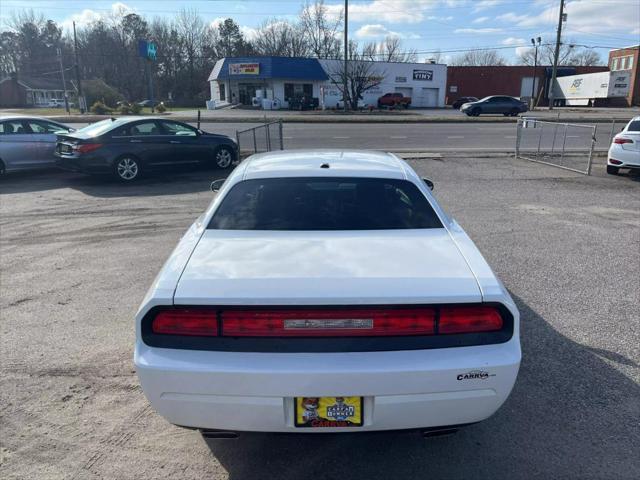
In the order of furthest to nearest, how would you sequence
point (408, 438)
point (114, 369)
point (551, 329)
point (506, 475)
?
point (551, 329) → point (114, 369) → point (408, 438) → point (506, 475)

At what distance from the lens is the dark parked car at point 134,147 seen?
1100cm

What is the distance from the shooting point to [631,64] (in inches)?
2452

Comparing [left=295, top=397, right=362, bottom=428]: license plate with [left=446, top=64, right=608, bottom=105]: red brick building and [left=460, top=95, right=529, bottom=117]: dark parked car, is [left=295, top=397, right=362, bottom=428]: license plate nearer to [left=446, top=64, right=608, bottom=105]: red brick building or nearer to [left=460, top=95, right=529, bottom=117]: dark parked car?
[left=460, top=95, right=529, bottom=117]: dark parked car

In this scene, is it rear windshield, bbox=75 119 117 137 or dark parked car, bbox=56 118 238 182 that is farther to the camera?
rear windshield, bbox=75 119 117 137

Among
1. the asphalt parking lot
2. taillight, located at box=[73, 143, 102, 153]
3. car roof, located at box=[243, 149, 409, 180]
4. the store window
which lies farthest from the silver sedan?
the store window

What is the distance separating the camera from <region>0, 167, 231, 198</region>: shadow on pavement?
35.2 ft

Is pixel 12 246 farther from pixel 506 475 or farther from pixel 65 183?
pixel 506 475

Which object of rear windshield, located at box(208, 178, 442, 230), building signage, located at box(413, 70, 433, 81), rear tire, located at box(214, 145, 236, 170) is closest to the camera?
rear windshield, located at box(208, 178, 442, 230)

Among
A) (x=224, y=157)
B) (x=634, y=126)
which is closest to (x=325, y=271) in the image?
(x=224, y=157)

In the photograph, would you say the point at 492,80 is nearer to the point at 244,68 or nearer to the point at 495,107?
the point at 495,107

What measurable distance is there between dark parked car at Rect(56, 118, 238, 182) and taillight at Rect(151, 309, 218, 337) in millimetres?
9913

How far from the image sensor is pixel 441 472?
2564mm

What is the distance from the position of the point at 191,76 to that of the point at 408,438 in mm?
93548

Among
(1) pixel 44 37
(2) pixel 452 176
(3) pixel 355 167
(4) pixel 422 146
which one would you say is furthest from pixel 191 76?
(3) pixel 355 167
